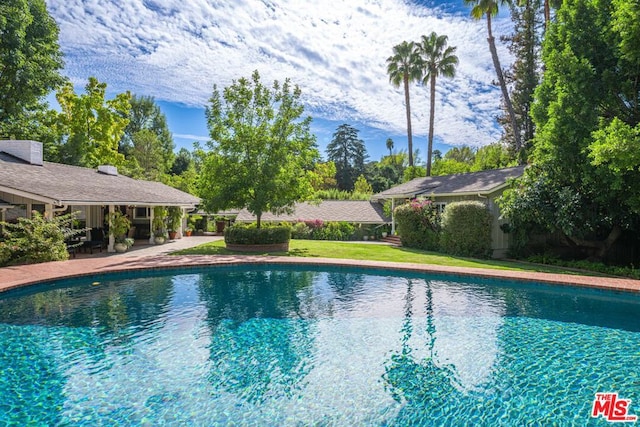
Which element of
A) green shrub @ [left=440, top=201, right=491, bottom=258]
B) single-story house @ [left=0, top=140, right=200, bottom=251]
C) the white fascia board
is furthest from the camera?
green shrub @ [left=440, top=201, right=491, bottom=258]

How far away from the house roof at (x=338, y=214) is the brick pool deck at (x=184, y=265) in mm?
13388

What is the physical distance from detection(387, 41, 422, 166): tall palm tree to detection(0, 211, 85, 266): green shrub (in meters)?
30.3

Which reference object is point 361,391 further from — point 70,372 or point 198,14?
point 198,14

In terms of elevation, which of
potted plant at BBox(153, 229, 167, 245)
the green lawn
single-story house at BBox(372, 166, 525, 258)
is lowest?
the green lawn

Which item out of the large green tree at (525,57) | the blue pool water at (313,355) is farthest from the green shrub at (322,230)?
the large green tree at (525,57)

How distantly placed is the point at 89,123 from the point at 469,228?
117ft

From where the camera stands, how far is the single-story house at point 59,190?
15.6 metres

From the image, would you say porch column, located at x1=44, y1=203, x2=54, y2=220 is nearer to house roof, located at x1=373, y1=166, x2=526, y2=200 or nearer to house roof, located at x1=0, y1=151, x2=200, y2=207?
house roof, located at x1=0, y1=151, x2=200, y2=207

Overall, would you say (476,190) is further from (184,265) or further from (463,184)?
(184,265)

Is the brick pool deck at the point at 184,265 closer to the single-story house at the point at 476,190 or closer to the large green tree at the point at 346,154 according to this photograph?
the single-story house at the point at 476,190

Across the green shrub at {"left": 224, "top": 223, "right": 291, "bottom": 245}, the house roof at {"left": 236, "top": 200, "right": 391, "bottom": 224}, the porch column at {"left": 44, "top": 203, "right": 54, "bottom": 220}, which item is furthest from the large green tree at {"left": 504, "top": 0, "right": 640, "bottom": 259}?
the porch column at {"left": 44, "top": 203, "right": 54, "bottom": 220}

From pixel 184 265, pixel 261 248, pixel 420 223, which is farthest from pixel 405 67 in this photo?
pixel 184 265

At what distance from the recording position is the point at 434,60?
35.3 meters

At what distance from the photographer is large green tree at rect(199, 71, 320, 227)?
21.0 m
